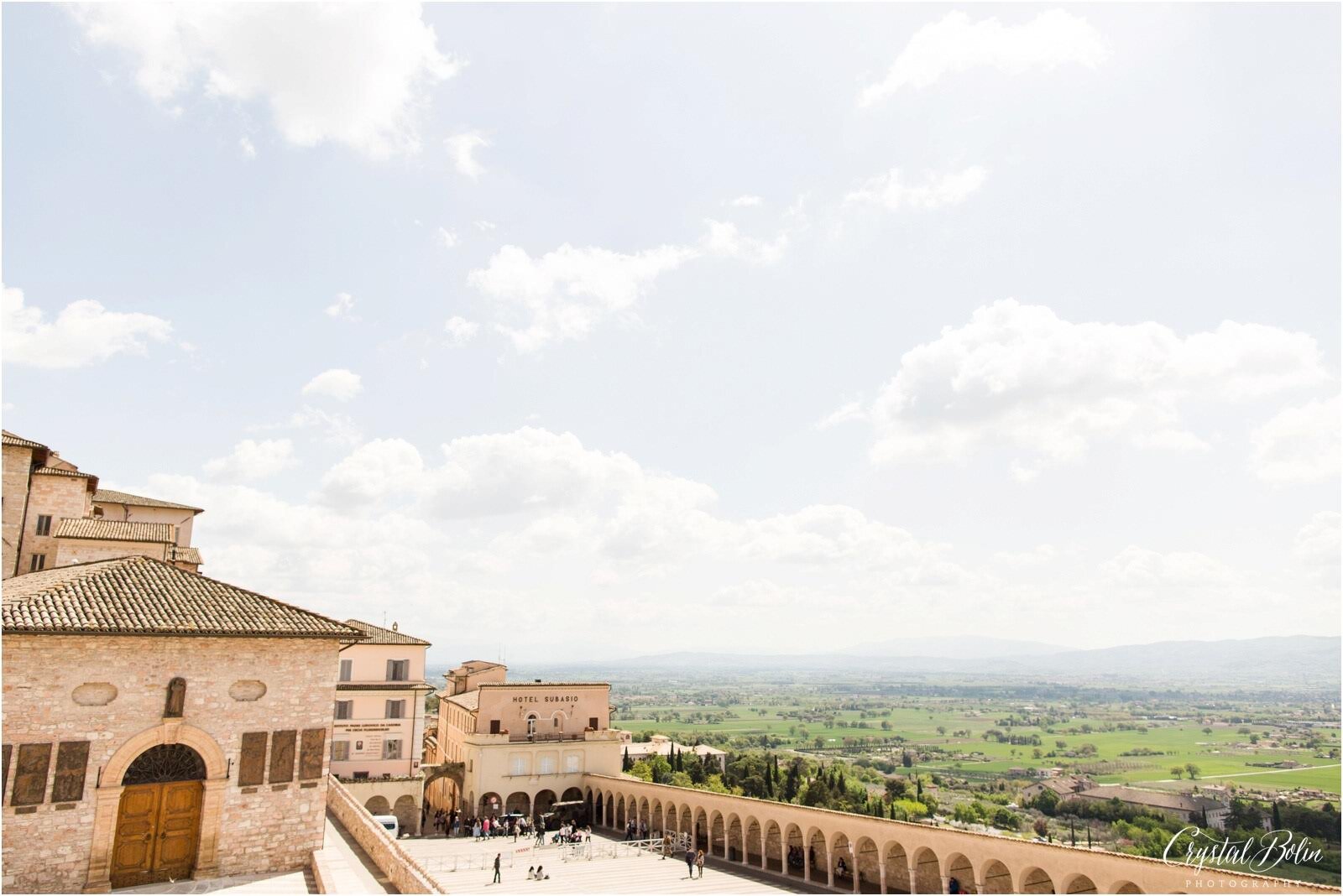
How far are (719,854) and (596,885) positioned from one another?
10335 mm

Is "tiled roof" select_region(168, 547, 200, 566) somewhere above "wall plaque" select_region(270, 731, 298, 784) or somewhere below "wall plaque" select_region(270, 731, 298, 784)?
above

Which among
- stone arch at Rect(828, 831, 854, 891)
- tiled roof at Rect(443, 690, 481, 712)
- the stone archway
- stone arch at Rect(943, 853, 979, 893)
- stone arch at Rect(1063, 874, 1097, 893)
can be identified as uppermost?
the stone archway

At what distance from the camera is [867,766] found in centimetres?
13700

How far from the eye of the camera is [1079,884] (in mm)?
20938

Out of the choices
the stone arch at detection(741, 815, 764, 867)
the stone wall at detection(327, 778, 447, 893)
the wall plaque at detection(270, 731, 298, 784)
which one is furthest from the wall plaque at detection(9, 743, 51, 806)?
the stone arch at detection(741, 815, 764, 867)

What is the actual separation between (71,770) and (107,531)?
15708 mm

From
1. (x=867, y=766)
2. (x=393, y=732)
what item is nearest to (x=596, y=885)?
(x=393, y=732)

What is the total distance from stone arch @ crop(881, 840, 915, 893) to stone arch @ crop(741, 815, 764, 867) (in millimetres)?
6728

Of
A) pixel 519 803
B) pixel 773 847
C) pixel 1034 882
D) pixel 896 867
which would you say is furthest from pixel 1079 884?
pixel 519 803

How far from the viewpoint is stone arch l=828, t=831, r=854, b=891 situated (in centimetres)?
A: 2881

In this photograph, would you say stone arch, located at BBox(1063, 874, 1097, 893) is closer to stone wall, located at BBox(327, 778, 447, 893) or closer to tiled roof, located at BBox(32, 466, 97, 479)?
stone wall, located at BBox(327, 778, 447, 893)

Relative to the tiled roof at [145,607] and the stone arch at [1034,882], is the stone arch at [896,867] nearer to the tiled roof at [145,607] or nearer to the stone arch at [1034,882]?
the stone arch at [1034,882]

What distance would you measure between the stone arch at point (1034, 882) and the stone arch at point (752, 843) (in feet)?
41.0

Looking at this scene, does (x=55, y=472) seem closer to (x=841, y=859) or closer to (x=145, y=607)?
(x=145, y=607)
